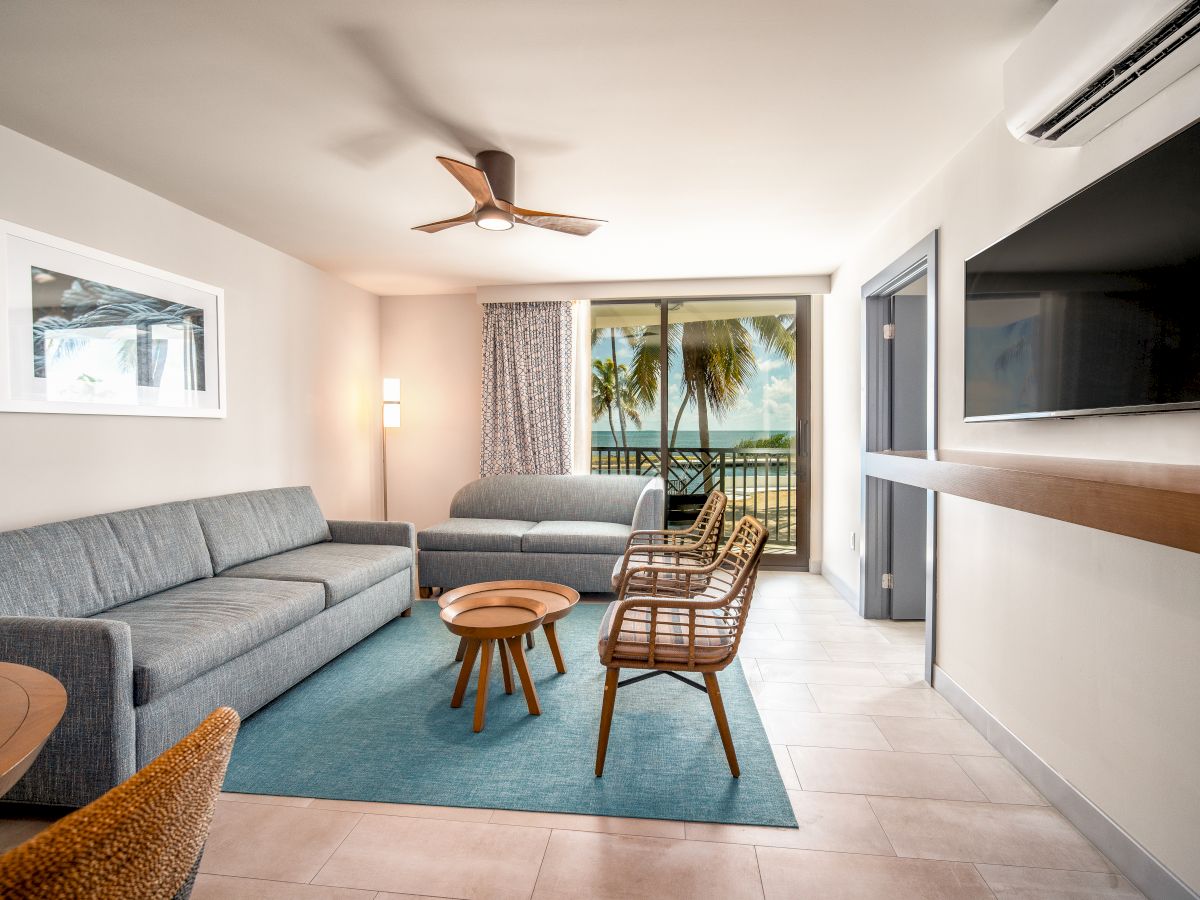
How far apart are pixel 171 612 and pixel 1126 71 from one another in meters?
3.57

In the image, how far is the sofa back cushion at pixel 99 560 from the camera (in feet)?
7.53

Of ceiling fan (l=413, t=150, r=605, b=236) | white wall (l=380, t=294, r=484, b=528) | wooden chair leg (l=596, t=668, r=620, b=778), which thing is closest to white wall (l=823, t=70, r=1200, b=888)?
wooden chair leg (l=596, t=668, r=620, b=778)

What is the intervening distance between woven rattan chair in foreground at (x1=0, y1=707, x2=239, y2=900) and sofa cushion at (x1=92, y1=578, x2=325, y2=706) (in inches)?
65.7

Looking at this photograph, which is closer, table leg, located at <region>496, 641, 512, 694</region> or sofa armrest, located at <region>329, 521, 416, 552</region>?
table leg, located at <region>496, 641, 512, 694</region>

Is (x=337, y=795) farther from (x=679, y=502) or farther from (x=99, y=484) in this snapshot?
(x=679, y=502)

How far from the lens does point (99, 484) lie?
9.65ft

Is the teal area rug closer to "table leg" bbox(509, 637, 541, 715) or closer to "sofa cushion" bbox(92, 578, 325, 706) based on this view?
"table leg" bbox(509, 637, 541, 715)

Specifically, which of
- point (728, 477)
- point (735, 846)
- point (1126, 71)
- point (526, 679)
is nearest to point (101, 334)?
point (526, 679)

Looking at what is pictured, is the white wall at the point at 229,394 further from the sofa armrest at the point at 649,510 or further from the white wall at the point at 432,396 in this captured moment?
the sofa armrest at the point at 649,510

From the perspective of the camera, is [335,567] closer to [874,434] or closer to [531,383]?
[531,383]

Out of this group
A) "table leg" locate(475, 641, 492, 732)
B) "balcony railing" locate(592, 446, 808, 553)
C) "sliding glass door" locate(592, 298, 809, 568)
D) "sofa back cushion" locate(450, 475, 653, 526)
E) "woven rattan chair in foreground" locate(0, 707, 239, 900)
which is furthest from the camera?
"balcony railing" locate(592, 446, 808, 553)

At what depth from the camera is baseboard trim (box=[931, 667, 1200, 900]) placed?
158 cm

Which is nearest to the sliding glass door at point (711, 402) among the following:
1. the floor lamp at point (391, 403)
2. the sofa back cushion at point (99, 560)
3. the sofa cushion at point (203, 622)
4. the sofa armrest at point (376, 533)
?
the floor lamp at point (391, 403)

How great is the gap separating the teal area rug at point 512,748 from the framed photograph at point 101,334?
1.66 metres
